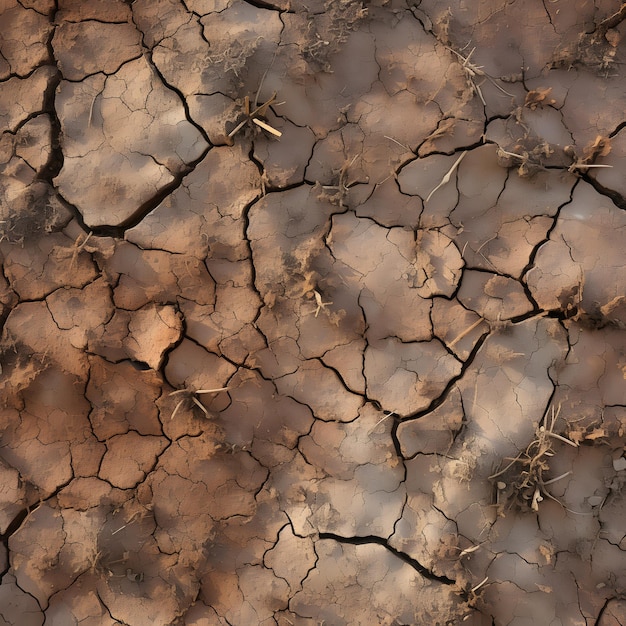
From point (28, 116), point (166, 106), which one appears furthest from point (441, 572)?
point (28, 116)

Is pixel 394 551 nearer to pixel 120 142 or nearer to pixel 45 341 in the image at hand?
pixel 45 341

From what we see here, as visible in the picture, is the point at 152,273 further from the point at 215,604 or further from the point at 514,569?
the point at 514,569

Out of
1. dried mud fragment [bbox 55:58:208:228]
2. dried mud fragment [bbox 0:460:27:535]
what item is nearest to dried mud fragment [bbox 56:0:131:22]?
dried mud fragment [bbox 55:58:208:228]

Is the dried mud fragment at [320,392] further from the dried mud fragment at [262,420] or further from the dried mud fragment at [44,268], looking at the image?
the dried mud fragment at [44,268]

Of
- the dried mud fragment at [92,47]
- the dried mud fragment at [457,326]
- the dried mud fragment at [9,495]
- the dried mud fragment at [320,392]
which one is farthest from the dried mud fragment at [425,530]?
the dried mud fragment at [92,47]

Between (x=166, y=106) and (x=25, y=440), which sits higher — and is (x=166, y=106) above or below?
above

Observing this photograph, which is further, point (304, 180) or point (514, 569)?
point (304, 180)

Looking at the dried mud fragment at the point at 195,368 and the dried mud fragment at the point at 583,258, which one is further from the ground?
the dried mud fragment at the point at 583,258

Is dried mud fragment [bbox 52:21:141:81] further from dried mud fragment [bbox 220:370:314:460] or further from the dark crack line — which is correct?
the dark crack line
